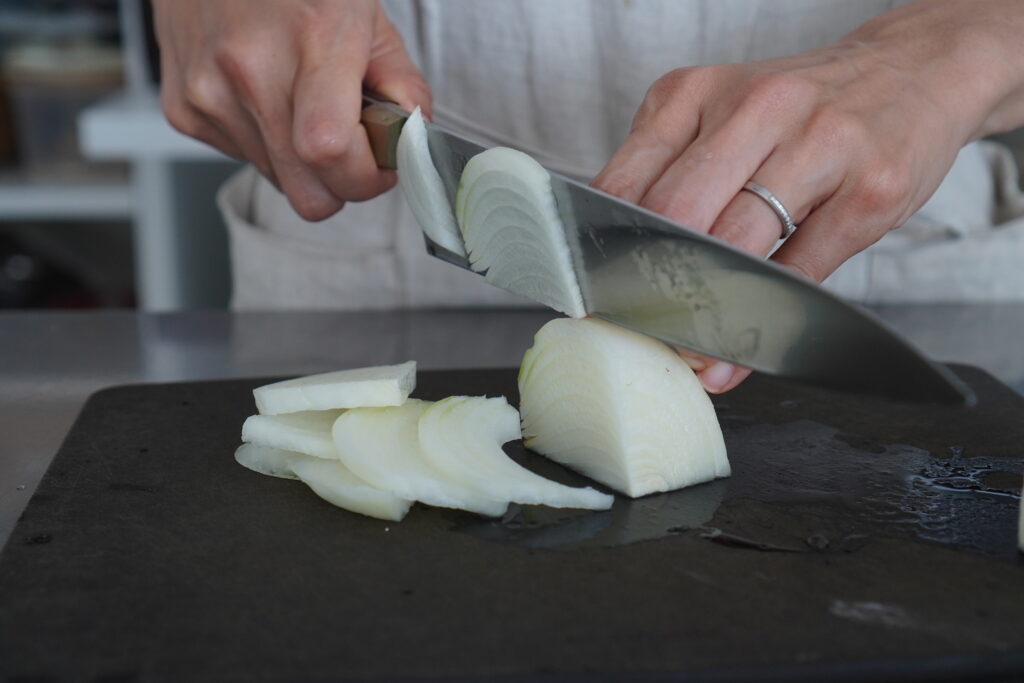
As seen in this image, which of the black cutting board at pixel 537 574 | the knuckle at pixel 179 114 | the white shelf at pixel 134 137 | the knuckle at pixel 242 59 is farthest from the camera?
the white shelf at pixel 134 137

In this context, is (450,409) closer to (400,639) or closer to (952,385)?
(400,639)

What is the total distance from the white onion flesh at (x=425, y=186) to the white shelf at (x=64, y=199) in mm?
1605

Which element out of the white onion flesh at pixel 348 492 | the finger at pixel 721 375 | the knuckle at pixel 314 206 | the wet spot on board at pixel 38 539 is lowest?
the wet spot on board at pixel 38 539

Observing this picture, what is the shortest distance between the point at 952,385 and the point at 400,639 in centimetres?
40

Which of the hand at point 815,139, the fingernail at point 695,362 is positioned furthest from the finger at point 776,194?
the fingernail at point 695,362

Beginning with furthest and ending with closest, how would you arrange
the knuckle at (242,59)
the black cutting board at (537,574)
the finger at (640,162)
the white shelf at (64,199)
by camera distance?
the white shelf at (64,199) < the knuckle at (242,59) < the finger at (640,162) < the black cutting board at (537,574)

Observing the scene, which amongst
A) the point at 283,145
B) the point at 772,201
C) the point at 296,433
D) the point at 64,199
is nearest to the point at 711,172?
the point at 772,201

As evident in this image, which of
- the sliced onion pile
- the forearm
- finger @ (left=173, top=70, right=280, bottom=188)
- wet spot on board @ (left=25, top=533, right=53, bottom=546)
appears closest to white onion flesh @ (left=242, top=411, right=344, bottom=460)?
the sliced onion pile

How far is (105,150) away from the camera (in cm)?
222

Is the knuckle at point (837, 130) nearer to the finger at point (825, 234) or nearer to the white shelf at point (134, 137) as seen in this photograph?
the finger at point (825, 234)

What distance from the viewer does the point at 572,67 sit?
142 cm

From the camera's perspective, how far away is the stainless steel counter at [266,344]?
51.1 inches

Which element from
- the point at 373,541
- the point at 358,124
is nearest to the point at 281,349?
the point at 358,124

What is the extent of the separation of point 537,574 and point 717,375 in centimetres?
23
